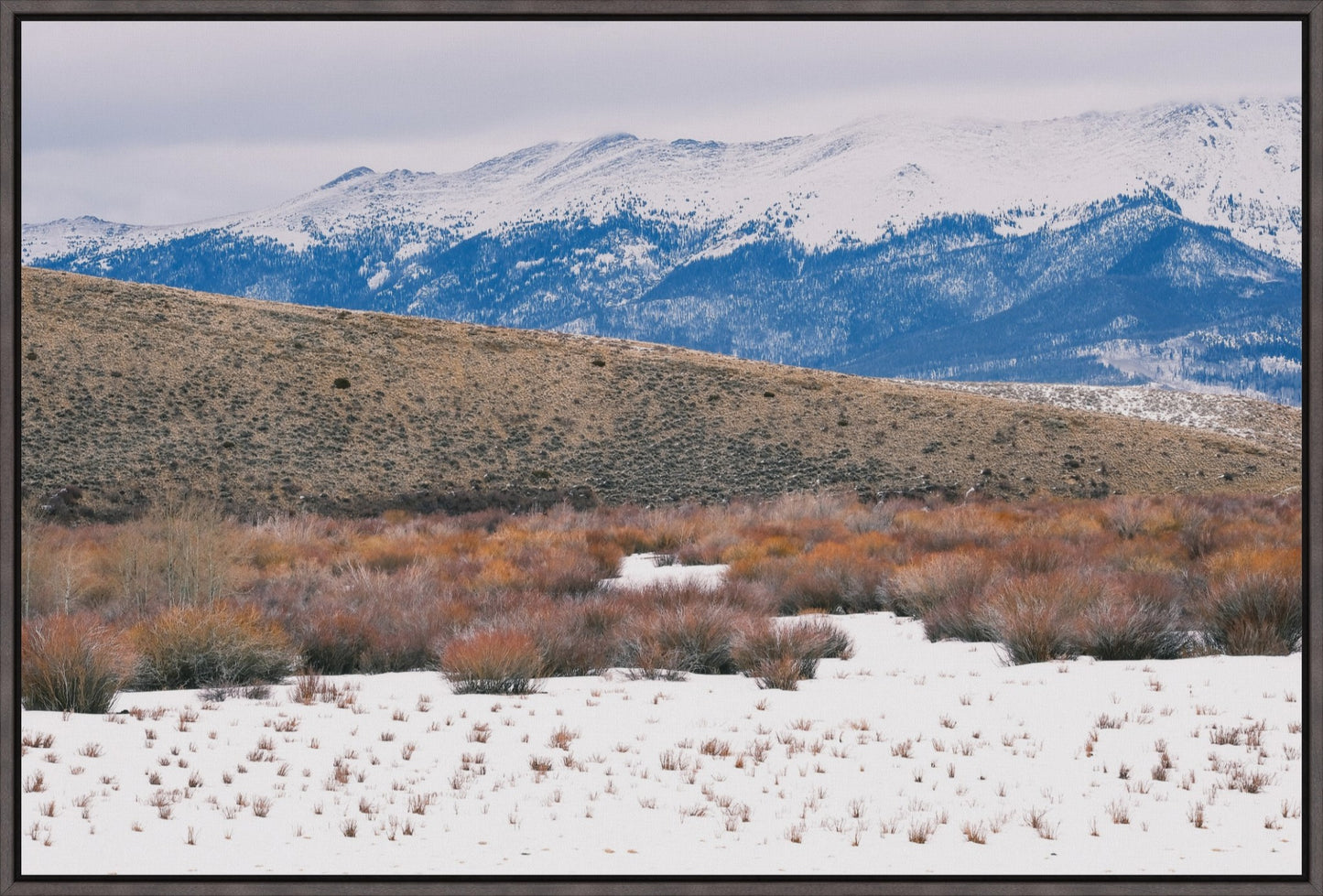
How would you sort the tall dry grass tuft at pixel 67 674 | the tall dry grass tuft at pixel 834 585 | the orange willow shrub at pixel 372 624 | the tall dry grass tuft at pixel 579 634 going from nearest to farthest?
1. the tall dry grass tuft at pixel 67 674
2. the tall dry grass tuft at pixel 579 634
3. the orange willow shrub at pixel 372 624
4. the tall dry grass tuft at pixel 834 585

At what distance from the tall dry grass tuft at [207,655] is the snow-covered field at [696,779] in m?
0.71

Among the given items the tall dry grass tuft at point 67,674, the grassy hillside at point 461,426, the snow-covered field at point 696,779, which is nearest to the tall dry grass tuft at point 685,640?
the snow-covered field at point 696,779

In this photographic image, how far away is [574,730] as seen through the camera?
9.98 metres

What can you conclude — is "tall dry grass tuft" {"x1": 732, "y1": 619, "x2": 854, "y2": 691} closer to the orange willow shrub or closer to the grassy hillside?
the orange willow shrub

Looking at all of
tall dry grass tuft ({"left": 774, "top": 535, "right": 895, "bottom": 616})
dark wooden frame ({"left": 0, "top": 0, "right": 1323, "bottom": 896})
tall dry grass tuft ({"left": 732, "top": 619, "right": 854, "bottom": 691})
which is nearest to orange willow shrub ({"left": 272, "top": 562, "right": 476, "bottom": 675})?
tall dry grass tuft ({"left": 732, "top": 619, "right": 854, "bottom": 691})

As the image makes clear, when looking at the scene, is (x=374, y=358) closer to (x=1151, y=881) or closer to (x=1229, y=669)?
(x=1229, y=669)

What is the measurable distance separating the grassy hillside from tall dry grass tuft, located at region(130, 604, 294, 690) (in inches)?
1261

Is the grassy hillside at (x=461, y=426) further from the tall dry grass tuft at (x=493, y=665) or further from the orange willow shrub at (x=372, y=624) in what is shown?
the tall dry grass tuft at (x=493, y=665)

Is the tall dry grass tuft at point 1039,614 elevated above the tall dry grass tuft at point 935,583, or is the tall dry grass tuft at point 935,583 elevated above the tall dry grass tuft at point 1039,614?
the tall dry grass tuft at point 1039,614

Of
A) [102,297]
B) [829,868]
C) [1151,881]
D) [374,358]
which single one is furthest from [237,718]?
[102,297]

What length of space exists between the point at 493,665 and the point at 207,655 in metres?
3.19

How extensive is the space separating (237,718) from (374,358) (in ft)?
179

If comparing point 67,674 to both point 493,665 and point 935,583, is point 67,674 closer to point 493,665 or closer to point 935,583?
point 493,665

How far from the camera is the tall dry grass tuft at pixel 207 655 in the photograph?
1232 centimetres
